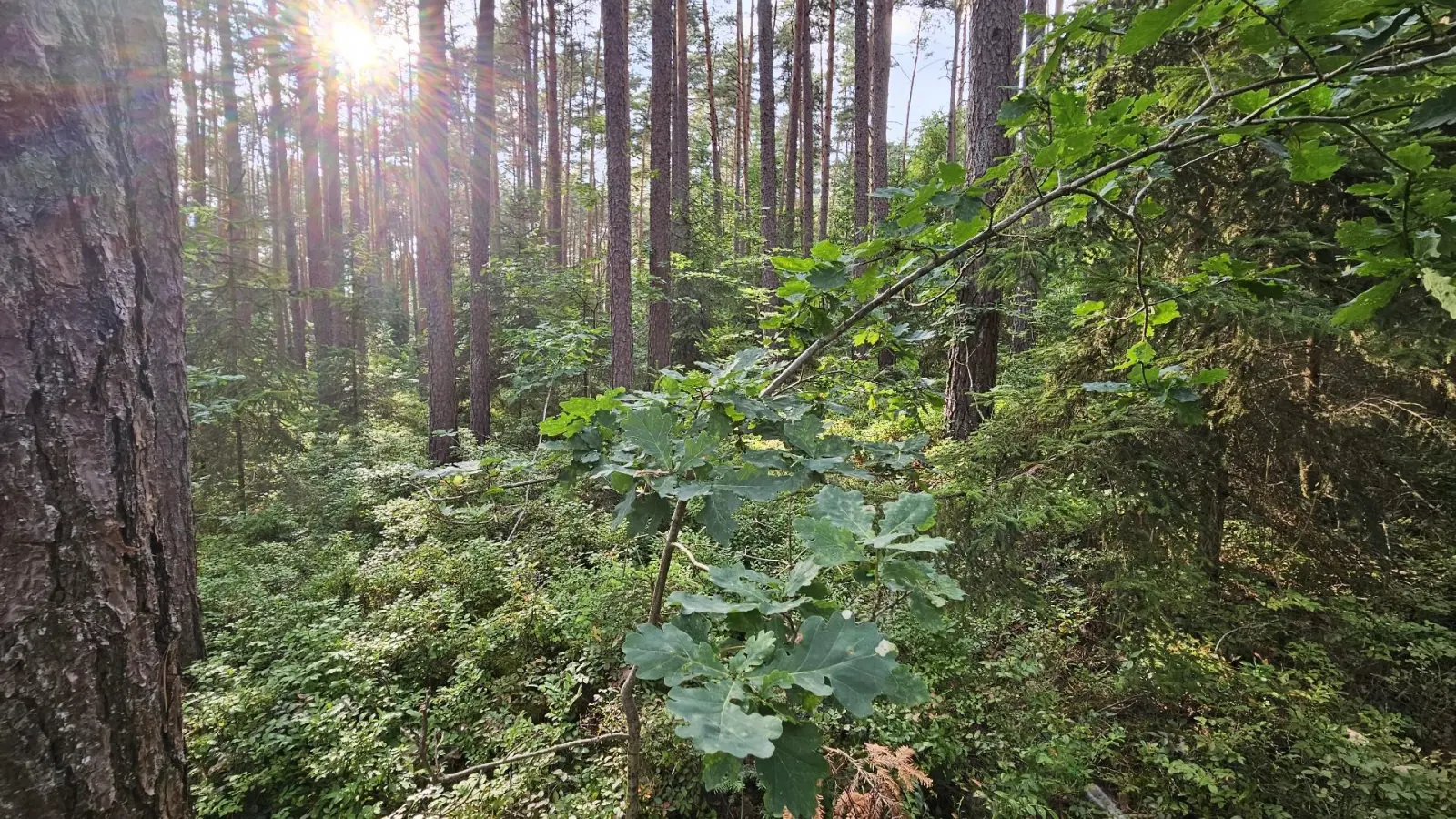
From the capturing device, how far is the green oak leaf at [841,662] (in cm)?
67

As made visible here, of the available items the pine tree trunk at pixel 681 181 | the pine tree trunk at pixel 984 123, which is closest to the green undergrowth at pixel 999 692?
the pine tree trunk at pixel 984 123

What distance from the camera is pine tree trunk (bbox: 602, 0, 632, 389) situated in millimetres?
6809

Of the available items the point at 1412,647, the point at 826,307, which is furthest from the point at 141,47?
the point at 1412,647

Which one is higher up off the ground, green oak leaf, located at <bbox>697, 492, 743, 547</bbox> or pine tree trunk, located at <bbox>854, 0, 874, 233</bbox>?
pine tree trunk, located at <bbox>854, 0, 874, 233</bbox>

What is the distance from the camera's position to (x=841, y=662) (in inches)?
26.8

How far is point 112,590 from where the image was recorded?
49.4 inches

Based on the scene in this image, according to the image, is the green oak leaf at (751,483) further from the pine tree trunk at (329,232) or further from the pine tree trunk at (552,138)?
the pine tree trunk at (552,138)

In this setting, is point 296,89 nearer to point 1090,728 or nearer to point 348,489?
point 348,489

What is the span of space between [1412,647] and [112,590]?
521 centimetres

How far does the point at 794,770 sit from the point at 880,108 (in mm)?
12247

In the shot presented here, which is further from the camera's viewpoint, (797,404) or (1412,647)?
(1412,647)

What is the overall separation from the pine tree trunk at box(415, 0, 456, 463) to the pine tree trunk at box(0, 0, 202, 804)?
5718mm

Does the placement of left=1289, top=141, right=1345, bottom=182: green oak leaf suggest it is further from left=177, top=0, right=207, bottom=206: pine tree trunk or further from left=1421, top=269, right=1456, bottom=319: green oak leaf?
left=177, top=0, right=207, bottom=206: pine tree trunk

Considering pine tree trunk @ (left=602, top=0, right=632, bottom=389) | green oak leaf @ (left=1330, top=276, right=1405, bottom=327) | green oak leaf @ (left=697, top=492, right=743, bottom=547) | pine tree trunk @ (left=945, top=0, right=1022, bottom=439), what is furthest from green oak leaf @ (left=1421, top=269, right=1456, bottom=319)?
pine tree trunk @ (left=602, top=0, right=632, bottom=389)
